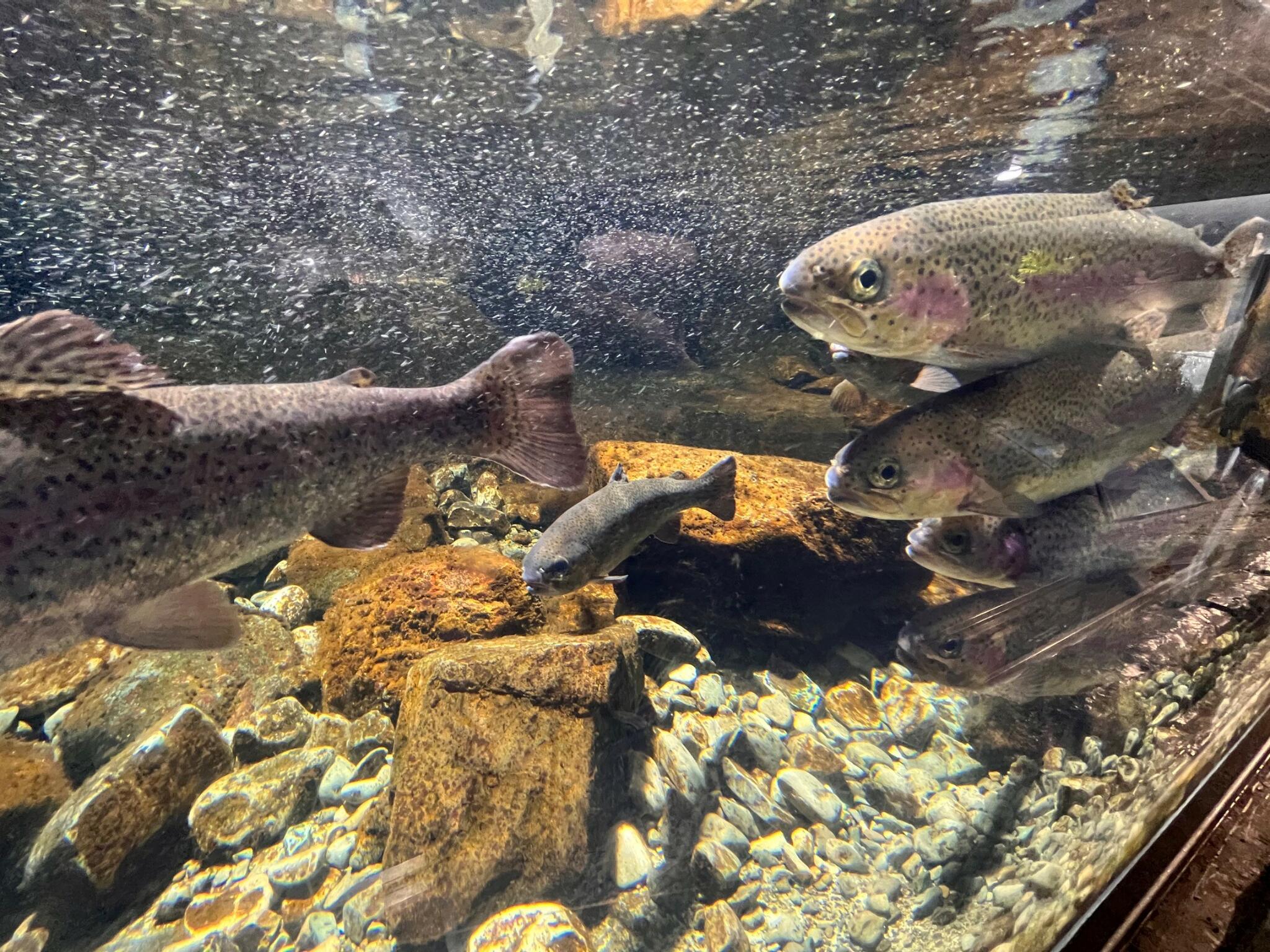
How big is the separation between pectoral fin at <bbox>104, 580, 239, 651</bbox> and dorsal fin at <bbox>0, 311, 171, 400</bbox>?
2.29ft

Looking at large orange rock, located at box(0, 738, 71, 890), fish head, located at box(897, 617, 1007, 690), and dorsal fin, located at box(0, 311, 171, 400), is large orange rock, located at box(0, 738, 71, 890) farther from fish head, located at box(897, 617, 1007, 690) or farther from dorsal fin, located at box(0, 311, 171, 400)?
fish head, located at box(897, 617, 1007, 690)

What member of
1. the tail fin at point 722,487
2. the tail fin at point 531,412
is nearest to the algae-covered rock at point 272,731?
the tail fin at point 531,412

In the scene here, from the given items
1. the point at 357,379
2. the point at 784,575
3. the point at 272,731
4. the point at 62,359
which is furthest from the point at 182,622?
the point at 784,575

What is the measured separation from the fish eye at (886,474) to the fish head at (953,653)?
3.03 feet

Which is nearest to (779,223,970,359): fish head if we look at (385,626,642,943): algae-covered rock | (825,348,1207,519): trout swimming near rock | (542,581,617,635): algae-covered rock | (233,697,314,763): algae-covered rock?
(825,348,1207,519): trout swimming near rock

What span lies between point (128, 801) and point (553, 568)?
7.10 ft

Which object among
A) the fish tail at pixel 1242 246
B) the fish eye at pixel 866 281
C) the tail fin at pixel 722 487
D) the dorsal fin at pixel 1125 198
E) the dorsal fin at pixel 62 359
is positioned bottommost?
the tail fin at pixel 722 487

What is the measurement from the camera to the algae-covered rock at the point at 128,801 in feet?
7.56

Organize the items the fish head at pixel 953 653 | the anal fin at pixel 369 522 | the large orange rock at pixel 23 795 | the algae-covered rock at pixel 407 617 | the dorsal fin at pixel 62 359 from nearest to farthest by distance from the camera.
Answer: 1. the dorsal fin at pixel 62 359
2. the anal fin at pixel 369 522
3. the large orange rock at pixel 23 795
4. the fish head at pixel 953 653
5. the algae-covered rock at pixel 407 617

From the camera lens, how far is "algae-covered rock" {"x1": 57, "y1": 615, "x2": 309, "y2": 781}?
281 cm

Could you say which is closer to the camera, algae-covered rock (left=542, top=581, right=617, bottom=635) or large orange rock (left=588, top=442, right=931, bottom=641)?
algae-covered rock (left=542, top=581, right=617, bottom=635)

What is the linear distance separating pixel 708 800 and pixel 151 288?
46.1ft

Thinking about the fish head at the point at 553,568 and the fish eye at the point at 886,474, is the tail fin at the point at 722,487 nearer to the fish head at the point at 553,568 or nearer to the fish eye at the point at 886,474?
the fish head at the point at 553,568

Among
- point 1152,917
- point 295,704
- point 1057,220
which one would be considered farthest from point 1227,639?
point 295,704
